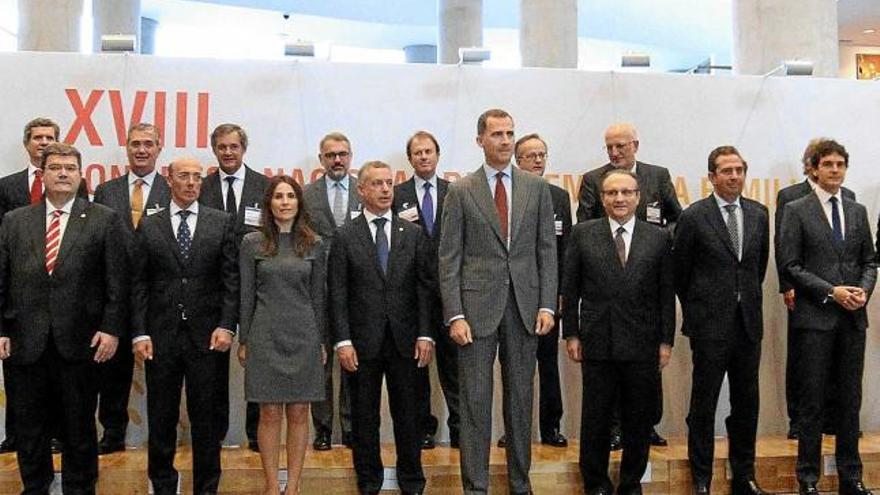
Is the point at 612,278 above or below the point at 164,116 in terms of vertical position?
below

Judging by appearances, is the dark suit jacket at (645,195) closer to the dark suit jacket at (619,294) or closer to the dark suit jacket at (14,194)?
the dark suit jacket at (619,294)

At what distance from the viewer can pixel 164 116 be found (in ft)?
16.9

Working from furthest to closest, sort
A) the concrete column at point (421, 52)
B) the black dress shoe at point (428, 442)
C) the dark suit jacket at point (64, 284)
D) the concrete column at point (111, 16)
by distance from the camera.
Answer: the concrete column at point (421, 52) → the concrete column at point (111, 16) → the black dress shoe at point (428, 442) → the dark suit jacket at point (64, 284)

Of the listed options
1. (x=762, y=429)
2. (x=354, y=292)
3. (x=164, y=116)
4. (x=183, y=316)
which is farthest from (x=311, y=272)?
(x=762, y=429)

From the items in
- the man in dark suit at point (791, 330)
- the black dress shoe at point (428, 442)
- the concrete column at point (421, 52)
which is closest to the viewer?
the man in dark suit at point (791, 330)

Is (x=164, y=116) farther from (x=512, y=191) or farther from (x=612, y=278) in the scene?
(x=612, y=278)

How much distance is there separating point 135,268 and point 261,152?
1.42 metres

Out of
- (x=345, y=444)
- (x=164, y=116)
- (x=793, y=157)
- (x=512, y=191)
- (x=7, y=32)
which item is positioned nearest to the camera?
(x=512, y=191)

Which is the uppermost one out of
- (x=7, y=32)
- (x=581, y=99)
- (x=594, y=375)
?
(x=7, y=32)

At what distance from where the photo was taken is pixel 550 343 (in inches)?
190

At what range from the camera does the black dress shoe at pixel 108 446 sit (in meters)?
4.63

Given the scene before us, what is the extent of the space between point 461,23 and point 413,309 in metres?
9.97

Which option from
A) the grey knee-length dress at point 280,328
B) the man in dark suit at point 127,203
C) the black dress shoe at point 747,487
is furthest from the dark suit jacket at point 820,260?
the man in dark suit at point 127,203

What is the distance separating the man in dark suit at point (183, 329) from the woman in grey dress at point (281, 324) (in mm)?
154
